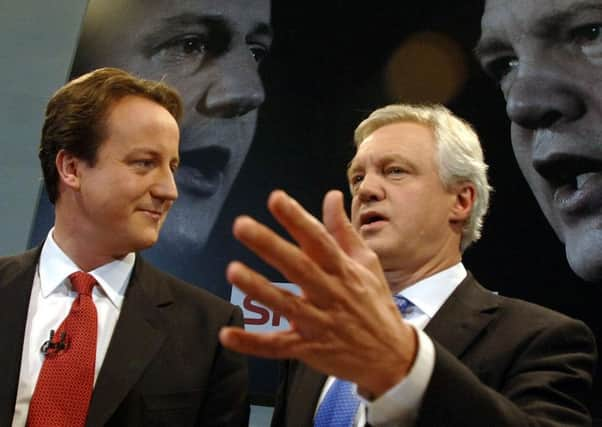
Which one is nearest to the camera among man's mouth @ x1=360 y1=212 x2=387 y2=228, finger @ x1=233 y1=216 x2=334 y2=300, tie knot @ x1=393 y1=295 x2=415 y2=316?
finger @ x1=233 y1=216 x2=334 y2=300

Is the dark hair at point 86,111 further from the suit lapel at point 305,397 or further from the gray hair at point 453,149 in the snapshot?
the suit lapel at point 305,397

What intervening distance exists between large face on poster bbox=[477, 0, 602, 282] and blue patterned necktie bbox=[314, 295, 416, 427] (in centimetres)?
154

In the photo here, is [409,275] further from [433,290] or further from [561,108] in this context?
[561,108]

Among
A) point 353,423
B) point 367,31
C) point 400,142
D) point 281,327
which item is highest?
point 367,31

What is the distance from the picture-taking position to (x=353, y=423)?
1545 millimetres

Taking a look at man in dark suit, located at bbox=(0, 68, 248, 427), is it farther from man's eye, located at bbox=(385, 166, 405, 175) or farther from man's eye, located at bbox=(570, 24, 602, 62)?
man's eye, located at bbox=(570, 24, 602, 62)

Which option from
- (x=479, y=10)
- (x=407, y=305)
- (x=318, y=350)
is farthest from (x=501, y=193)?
(x=318, y=350)

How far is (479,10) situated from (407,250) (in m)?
1.77

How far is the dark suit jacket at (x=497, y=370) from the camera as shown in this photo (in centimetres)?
111

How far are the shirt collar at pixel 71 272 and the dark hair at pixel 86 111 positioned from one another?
0.23 metres

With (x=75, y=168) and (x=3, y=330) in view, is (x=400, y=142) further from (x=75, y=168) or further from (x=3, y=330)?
(x=3, y=330)

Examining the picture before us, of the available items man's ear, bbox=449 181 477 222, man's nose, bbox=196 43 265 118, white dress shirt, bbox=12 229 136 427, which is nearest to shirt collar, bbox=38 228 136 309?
white dress shirt, bbox=12 229 136 427

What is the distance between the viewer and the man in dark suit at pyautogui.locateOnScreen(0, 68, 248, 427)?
1.67m

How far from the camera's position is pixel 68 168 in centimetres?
199
